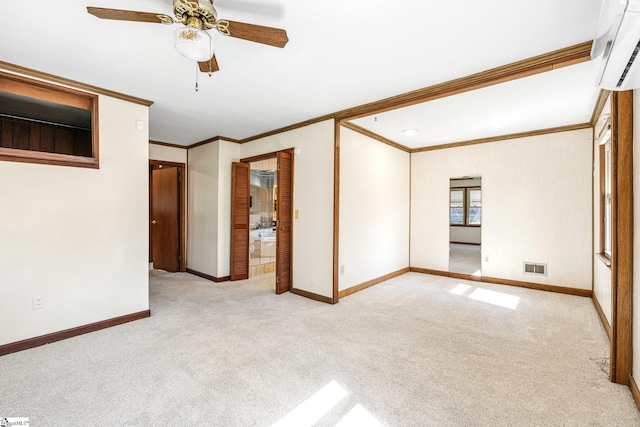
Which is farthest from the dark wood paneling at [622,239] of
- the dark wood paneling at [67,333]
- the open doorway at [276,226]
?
the dark wood paneling at [67,333]

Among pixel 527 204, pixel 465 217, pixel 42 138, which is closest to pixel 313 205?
pixel 527 204

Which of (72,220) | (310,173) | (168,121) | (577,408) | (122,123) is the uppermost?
(168,121)

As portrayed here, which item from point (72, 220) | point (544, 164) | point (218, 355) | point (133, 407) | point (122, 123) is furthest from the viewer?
point (544, 164)

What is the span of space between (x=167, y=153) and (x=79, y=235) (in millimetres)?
2910

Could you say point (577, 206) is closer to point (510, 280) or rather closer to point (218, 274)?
point (510, 280)

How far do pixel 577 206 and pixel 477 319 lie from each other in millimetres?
2534

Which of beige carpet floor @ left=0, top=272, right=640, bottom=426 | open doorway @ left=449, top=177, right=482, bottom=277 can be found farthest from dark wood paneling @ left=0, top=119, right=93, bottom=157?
open doorway @ left=449, top=177, right=482, bottom=277

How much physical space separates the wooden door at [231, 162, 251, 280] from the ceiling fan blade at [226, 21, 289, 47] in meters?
3.44

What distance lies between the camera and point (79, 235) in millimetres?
2840

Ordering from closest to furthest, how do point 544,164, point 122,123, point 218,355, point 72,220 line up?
point 218,355 → point 72,220 → point 122,123 → point 544,164

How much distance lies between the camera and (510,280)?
4648 mm

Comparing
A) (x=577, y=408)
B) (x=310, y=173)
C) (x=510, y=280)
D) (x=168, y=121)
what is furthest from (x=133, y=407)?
(x=510, y=280)

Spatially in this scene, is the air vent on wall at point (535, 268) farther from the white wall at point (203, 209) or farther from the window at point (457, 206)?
the white wall at point (203, 209)

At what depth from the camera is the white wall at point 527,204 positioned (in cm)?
412
